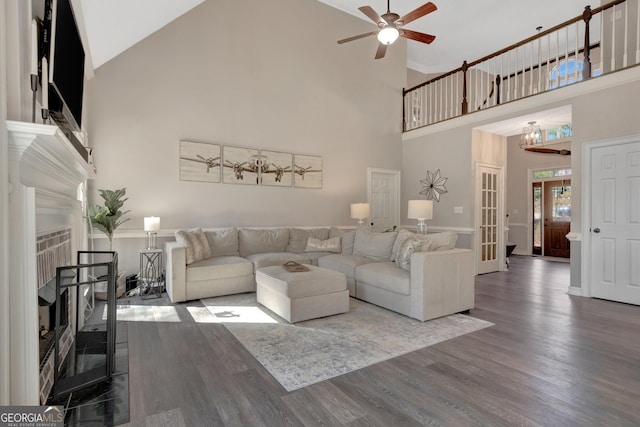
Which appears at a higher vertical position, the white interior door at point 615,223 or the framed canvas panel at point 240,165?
the framed canvas panel at point 240,165

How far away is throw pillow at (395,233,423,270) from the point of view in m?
3.61

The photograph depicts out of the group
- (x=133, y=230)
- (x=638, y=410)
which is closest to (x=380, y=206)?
(x=133, y=230)

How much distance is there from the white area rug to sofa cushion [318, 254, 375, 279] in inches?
19.8

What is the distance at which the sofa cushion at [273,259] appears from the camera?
4531mm

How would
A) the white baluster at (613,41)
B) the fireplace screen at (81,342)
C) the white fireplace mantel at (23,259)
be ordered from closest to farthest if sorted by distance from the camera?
the white fireplace mantel at (23,259)
the fireplace screen at (81,342)
the white baluster at (613,41)

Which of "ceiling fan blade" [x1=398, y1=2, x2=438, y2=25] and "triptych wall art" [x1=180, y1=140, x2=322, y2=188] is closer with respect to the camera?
"ceiling fan blade" [x1=398, y1=2, x2=438, y2=25]

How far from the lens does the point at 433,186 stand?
6746 mm

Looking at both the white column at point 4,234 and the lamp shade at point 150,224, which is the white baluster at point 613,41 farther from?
the lamp shade at point 150,224

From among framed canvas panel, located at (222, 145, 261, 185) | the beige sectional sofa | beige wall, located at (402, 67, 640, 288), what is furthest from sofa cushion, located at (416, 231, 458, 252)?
framed canvas panel, located at (222, 145, 261, 185)

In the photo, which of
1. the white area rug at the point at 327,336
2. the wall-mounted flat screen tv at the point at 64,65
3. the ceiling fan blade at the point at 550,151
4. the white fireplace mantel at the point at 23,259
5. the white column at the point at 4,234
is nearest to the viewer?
the white column at the point at 4,234

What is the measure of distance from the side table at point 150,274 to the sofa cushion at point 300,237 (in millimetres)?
1990

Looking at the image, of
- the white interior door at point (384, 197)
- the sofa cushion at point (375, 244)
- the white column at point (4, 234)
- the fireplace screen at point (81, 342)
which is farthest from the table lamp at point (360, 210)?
the white column at point (4, 234)

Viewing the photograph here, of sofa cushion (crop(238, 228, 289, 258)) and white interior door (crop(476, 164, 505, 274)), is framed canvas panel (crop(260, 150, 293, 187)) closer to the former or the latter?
sofa cushion (crop(238, 228, 289, 258))

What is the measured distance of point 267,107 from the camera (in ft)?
18.9
